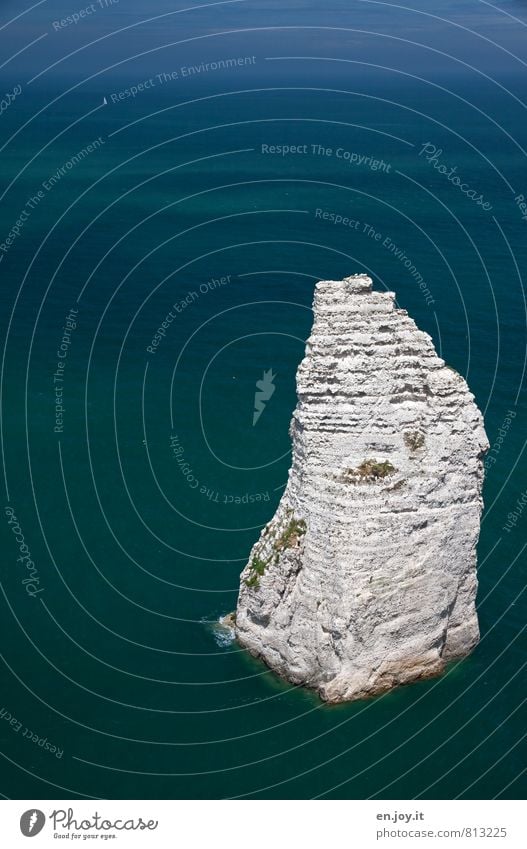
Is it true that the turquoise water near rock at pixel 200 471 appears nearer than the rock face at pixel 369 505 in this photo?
No

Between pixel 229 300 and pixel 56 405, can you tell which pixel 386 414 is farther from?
pixel 229 300

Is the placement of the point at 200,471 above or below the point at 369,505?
above

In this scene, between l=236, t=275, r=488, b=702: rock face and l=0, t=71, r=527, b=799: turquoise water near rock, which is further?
l=0, t=71, r=527, b=799: turquoise water near rock

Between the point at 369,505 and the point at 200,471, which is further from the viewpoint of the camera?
the point at 200,471
